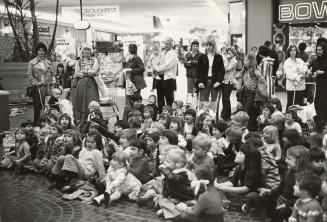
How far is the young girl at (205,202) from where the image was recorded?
4.92m

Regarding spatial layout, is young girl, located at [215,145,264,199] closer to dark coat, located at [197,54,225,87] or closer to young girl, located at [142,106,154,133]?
young girl, located at [142,106,154,133]

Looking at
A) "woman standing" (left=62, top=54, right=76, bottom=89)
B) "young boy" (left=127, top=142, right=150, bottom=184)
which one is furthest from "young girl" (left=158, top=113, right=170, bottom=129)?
"woman standing" (left=62, top=54, right=76, bottom=89)

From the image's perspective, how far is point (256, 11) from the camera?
2002 centimetres

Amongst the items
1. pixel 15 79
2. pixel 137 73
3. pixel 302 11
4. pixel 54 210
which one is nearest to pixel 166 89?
pixel 137 73

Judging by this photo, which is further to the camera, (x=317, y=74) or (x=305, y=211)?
(x=317, y=74)

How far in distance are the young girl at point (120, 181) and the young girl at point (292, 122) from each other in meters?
2.63

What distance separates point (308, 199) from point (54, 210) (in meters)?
3.00

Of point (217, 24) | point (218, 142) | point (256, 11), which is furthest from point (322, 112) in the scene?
point (217, 24)

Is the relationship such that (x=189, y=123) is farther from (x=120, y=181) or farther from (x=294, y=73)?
(x=294, y=73)

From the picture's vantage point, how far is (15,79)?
1717 centimetres

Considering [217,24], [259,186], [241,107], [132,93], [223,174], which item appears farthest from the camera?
[217,24]

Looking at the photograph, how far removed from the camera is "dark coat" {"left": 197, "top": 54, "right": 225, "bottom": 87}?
10.8 meters

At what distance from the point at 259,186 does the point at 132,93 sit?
→ 602 cm

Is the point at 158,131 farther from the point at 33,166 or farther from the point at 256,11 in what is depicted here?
the point at 256,11
